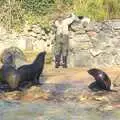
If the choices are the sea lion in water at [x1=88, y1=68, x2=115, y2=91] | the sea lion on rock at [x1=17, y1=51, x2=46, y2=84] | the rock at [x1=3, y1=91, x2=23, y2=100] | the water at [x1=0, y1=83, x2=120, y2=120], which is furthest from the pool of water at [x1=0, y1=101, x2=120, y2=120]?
the sea lion on rock at [x1=17, y1=51, x2=46, y2=84]

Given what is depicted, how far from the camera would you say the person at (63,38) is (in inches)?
679

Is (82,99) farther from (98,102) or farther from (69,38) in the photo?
(69,38)

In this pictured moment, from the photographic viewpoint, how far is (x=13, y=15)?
19.8 meters

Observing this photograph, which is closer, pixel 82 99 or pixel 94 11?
pixel 82 99

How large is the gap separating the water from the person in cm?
401

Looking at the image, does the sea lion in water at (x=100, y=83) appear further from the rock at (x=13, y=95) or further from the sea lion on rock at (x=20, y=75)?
the rock at (x=13, y=95)

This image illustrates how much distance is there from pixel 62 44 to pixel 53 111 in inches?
227

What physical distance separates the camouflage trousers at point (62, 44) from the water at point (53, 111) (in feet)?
13.4

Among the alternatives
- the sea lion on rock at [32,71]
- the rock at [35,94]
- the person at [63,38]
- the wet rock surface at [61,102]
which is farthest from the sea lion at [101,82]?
the person at [63,38]

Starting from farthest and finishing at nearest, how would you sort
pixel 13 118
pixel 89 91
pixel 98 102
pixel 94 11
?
1. pixel 94 11
2. pixel 89 91
3. pixel 98 102
4. pixel 13 118

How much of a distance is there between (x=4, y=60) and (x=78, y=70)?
96.7 inches

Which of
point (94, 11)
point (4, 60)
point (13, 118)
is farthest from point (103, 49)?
point (13, 118)

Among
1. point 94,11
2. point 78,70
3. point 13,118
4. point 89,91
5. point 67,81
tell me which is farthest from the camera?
point 94,11

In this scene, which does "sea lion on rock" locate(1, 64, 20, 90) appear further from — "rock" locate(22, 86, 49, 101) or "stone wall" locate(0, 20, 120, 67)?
"stone wall" locate(0, 20, 120, 67)
